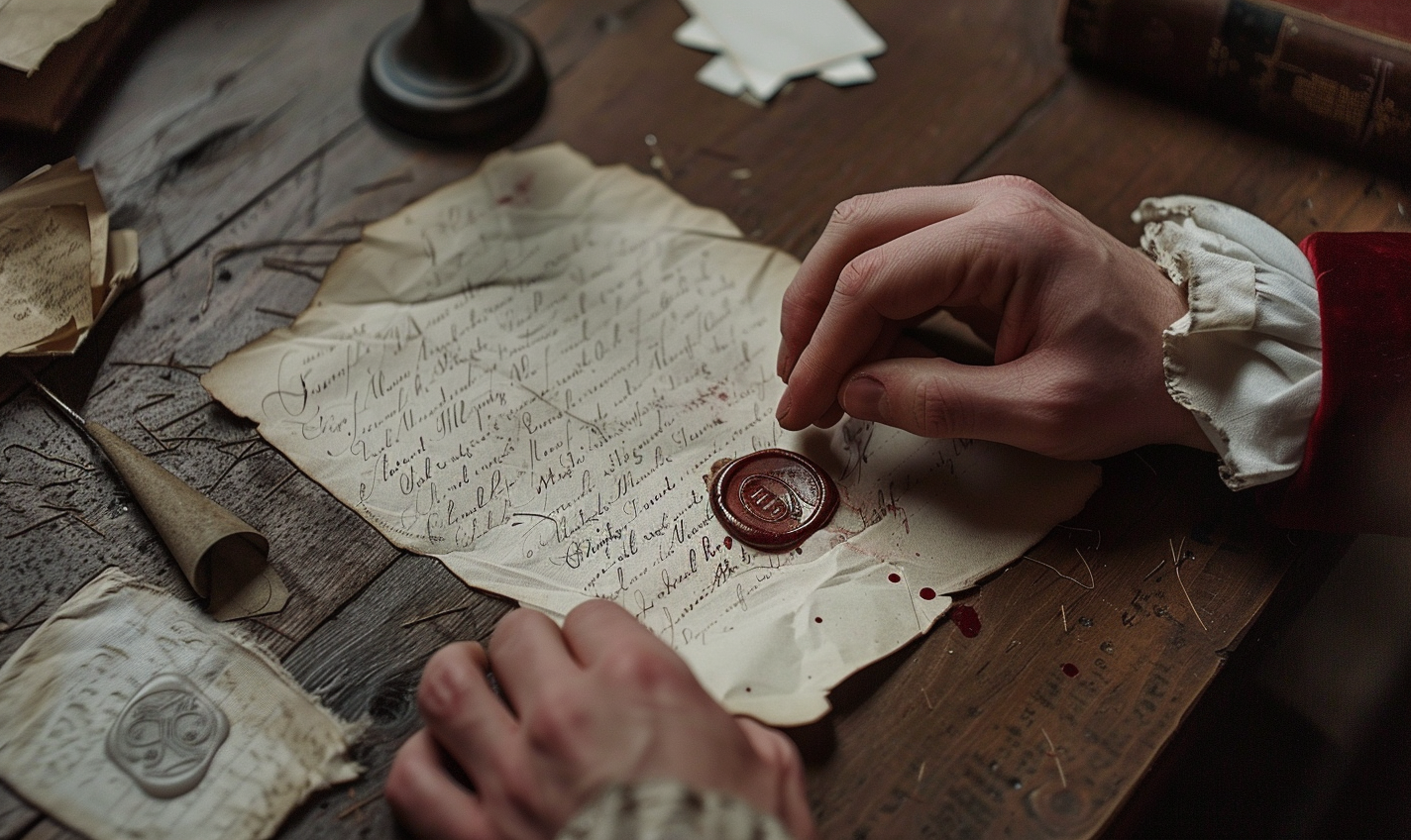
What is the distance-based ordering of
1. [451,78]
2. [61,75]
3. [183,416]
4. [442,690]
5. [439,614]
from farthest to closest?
[451,78] → [61,75] → [183,416] → [439,614] → [442,690]

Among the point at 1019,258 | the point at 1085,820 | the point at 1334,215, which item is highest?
the point at 1019,258

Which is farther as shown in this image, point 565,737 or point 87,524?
point 87,524

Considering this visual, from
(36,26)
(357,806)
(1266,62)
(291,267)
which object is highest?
(36,26)

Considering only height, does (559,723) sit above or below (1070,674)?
above

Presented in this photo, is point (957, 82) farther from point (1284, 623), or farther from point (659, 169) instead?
point (1284, 623)

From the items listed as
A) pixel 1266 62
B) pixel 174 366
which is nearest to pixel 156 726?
pixel 174 366

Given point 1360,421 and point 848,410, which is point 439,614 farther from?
point 1360,421

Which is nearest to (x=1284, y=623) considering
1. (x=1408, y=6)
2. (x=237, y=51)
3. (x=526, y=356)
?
(x=1408, y=6)
